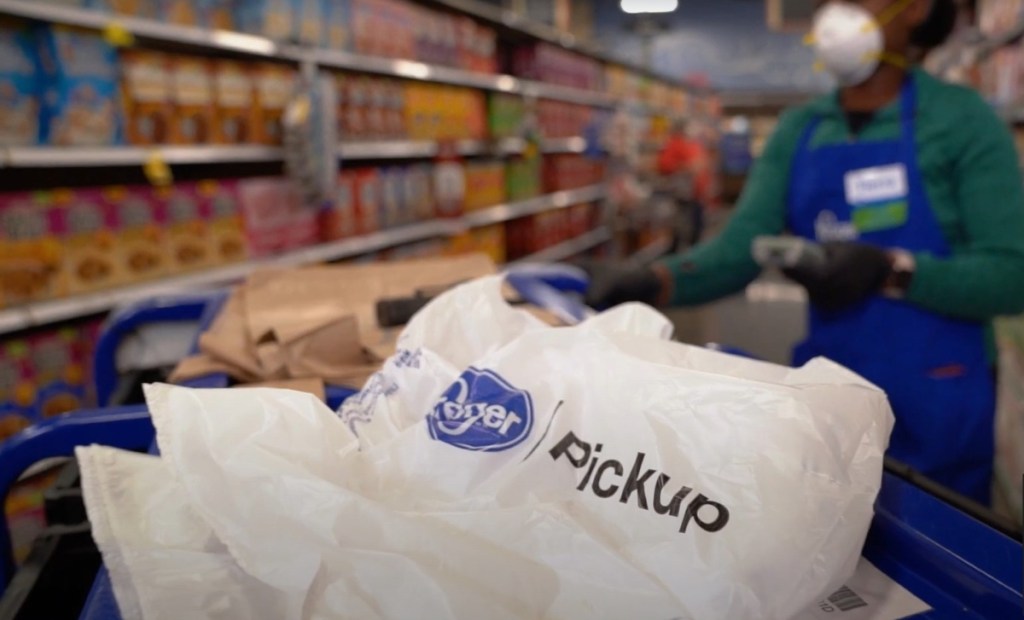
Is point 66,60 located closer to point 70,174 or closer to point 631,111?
point 70,174

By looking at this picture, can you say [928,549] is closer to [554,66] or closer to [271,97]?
[271,97]

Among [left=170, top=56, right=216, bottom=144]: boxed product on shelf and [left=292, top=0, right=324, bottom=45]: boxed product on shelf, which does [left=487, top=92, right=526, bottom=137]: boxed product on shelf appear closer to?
[left=292, top=0, right=324, bottom=45]: boxed product on shelf

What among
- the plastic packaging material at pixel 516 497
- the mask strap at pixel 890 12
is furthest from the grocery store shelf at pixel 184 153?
the mask strap at pixel 890 12

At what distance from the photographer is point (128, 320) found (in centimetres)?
144

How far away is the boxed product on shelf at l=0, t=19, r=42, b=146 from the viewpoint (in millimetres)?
2217

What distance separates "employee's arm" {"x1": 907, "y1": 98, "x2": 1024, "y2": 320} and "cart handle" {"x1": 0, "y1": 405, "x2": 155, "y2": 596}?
1296 mm

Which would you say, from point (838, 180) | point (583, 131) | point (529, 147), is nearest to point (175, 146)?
point (838, 180)

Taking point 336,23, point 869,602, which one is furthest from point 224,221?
point 869,602

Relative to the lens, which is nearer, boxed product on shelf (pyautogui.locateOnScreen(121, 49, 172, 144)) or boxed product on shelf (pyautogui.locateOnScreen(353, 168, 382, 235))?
boxed product on shelf (pyautogui.locateOnScreen(121, 49, 172, 144))

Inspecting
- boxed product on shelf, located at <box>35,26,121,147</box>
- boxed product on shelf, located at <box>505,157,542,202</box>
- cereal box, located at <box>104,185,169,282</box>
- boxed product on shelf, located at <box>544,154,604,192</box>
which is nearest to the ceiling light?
boxed product on shelf, located at <box>35,26,121,147</box>

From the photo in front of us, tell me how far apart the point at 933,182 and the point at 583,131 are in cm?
599

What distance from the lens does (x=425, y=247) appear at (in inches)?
176

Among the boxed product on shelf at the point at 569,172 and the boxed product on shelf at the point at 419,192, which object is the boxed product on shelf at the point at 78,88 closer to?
the boxed product on shelf at the point at 419,192

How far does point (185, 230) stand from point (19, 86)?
0.71 meters
